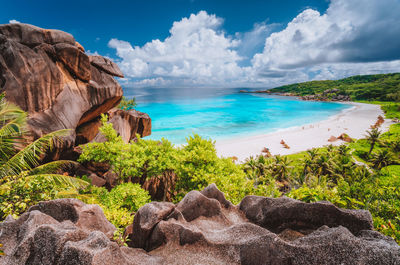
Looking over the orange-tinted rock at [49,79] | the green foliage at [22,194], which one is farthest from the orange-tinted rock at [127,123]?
the green foliage at [22,194]

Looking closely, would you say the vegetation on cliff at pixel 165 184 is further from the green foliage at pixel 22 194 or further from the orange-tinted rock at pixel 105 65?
the orange-tinted rock at pixel 105 65

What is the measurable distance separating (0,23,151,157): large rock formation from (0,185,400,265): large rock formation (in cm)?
1007

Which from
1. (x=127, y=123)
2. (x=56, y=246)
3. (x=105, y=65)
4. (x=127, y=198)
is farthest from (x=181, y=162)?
(x=105, y=65)

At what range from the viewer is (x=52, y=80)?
12.1 m

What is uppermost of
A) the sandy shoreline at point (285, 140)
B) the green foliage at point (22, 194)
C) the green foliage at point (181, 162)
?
the green foliage at point (22, 194)

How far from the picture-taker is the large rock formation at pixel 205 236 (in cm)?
300

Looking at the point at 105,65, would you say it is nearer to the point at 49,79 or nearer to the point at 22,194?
the point at 49,79

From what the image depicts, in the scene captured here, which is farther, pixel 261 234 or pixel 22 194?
pixel 22 194

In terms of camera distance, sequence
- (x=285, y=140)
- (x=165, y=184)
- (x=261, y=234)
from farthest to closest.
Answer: (x=285, y=140) < (x=165, y=184) < (x=261, y=234)

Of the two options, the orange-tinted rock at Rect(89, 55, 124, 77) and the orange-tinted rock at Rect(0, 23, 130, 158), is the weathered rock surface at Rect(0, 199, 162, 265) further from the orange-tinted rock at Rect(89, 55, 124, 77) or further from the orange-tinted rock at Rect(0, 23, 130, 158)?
the orange-tinted rock at Rect(89, 55, 124, 77)

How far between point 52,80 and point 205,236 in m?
14.7

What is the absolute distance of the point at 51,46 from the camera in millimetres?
12227

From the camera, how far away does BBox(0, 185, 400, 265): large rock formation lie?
118 inches

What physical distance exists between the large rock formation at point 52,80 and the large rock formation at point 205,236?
396 inches
